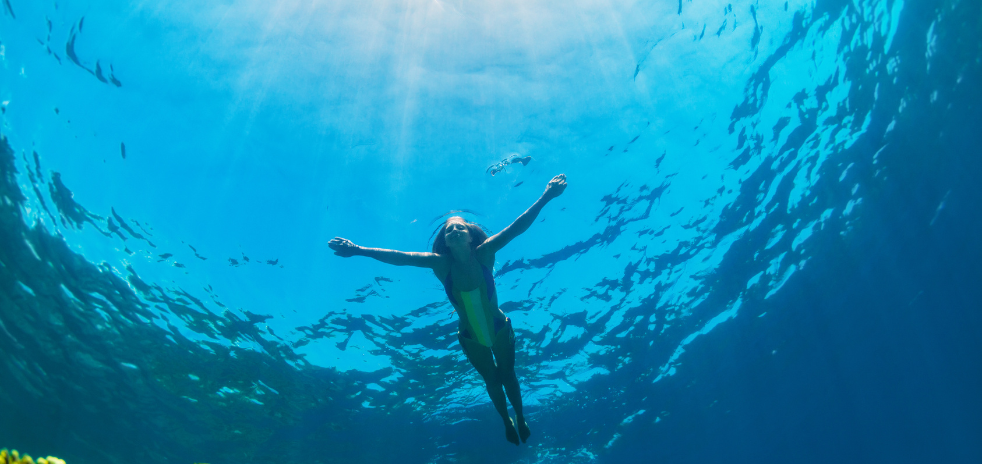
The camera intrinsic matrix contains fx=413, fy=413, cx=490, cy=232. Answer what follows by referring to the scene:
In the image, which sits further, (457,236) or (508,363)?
(508,363)

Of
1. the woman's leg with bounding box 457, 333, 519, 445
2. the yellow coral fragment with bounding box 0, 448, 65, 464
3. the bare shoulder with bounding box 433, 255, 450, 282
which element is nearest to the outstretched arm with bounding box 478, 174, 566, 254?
the bare shoulder with bounding box 433, 255, 450, 282

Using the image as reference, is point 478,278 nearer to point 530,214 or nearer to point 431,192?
point 530,214

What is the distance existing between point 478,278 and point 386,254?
53.6 inches

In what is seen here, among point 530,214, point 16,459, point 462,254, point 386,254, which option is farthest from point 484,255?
point 16,459

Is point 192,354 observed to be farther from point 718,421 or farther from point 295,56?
point 718,421

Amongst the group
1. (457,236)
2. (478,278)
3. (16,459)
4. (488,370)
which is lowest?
(16,459)

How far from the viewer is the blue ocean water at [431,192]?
315 inches

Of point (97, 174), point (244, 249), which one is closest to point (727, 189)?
point (244, 249)

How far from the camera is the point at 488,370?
21.9 ft

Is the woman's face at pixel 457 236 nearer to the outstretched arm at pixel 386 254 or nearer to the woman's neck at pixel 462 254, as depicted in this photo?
the woman's neck at pixel 462 254

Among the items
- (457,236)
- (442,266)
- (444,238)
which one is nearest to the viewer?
(457,236)

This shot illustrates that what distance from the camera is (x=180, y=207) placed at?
9.37m

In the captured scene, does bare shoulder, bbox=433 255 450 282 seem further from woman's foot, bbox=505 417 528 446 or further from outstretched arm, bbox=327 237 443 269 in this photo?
woman's foot, bbox=505 417 528 446

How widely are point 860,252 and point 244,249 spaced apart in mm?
22005
